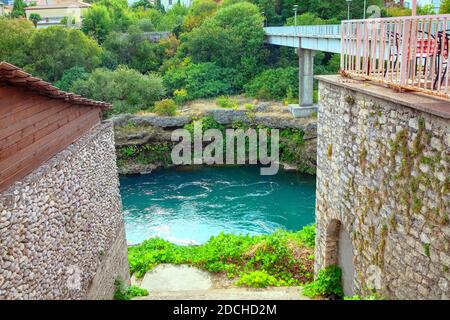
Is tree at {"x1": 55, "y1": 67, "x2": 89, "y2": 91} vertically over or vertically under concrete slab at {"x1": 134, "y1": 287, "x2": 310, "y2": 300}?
over

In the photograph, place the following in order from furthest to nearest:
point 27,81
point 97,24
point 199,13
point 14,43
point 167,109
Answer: point 97,24 → point 199,13 → point 14,43 → point 167,109 → point 27,81

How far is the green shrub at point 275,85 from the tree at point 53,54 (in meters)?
12.0

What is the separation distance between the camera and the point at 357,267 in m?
6.84

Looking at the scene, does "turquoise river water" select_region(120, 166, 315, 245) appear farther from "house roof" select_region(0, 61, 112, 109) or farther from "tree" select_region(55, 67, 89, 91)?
"house roof" select_region(0, 61, 112, 109)

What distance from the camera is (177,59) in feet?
114

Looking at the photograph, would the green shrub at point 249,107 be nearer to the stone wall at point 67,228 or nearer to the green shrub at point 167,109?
the green shrub at point 167,109

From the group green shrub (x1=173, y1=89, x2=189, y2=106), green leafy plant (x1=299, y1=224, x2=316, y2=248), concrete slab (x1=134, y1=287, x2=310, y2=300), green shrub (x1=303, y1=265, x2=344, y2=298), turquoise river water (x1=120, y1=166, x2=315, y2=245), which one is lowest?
turquoise river water (x1=120, y1=166, x2=315, y2=245)

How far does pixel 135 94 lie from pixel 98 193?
20.5m

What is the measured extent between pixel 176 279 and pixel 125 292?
6.13 feet

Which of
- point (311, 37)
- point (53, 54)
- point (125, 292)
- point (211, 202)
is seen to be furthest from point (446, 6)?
point (53, 54)

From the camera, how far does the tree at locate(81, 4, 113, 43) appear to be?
38969 mm

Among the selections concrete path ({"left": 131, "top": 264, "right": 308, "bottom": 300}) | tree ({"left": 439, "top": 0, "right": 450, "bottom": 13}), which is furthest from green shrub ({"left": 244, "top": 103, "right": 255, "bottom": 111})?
tree ({"left": 439, "top": 0, "right": 450, "bottom": 13})

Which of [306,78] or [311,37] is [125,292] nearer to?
[311,37]

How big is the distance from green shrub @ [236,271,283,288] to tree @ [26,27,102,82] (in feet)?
85.2
